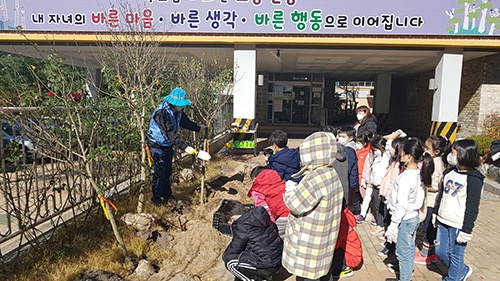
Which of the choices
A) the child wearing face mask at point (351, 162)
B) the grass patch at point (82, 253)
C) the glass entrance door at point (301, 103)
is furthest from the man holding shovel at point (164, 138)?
the glass entrance door at point (301, 103)

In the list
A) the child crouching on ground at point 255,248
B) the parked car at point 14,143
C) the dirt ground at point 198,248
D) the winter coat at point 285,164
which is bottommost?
the dirt ground at point 198,248

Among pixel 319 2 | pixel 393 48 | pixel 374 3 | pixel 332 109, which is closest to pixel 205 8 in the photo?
pixel 319 2

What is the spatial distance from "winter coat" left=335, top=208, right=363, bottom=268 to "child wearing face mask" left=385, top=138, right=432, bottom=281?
0.36m

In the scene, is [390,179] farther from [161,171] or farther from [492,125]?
[492,125]

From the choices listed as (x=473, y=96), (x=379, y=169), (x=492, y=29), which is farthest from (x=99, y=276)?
(x=473, y=96)

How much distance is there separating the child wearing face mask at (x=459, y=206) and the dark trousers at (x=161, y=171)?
3.05 meters

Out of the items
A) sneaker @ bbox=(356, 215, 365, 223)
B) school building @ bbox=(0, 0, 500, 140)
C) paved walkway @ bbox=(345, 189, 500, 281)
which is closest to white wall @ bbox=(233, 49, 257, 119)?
school building @ bbox=(0, 0, 500, 140)

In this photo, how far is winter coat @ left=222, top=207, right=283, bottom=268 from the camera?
2.62 meters

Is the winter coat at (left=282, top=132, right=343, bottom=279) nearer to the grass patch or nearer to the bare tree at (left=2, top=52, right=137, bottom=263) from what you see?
the grass patch

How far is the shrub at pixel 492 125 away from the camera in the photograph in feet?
27.5

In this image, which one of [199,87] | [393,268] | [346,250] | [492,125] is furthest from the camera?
[492,125]

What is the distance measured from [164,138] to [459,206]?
3.09m

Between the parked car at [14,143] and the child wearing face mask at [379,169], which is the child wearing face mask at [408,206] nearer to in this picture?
the child wearing face mask at [379,169]

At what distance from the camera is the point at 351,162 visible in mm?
4109
